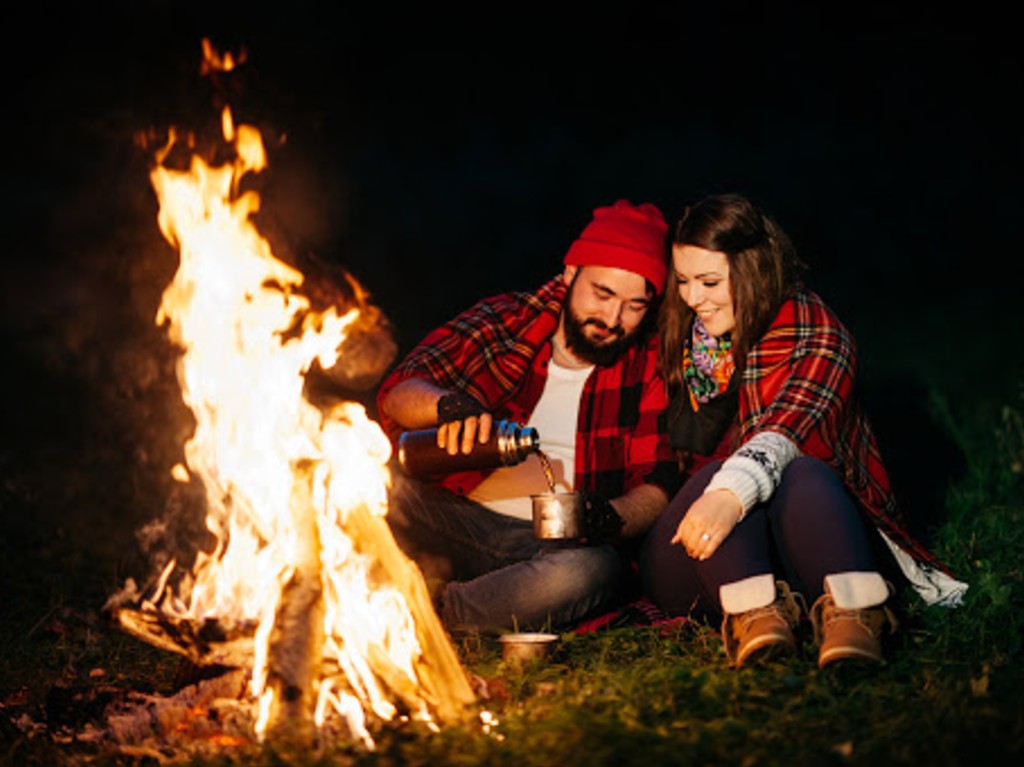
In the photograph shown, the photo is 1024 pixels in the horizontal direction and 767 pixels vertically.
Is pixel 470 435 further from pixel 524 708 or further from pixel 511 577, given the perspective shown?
pixel 524 708

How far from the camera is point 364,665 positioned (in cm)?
312

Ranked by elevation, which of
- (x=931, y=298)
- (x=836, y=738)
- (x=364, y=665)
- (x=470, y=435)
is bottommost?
(x=836, y=738)

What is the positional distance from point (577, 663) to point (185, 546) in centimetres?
314

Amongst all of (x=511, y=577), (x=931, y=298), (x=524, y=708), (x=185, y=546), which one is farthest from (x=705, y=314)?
(x=931, y=298)

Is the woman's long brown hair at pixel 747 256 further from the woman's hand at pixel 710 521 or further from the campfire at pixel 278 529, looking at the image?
the campfire at pixel 278 529

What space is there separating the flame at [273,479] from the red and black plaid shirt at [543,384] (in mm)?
897

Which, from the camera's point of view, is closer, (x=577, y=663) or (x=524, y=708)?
(x=524, y=708)

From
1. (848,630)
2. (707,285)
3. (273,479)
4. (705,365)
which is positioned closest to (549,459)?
(705,365)

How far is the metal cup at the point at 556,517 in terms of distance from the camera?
12.6 feet

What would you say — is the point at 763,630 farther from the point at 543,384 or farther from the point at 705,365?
the point at 543,384

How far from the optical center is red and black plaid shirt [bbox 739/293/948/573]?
3900mm

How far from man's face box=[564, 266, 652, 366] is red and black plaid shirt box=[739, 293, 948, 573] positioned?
0.80m

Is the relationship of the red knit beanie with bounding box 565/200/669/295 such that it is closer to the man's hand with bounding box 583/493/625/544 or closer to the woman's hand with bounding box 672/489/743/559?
the man's hand with bounding box 583/493/625/544

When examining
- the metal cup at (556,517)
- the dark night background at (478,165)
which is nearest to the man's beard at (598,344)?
the metal cup at (556,517)
